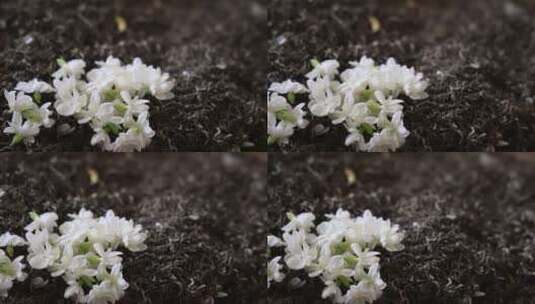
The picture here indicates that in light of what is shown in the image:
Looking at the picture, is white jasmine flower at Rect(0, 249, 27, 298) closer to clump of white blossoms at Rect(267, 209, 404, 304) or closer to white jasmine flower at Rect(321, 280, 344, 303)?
clump of white blossoms at Rect(267, 209, 404, 304)

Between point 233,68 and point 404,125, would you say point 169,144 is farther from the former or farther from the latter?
point 404,125

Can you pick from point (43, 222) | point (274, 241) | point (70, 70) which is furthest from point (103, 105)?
point (274, 241)

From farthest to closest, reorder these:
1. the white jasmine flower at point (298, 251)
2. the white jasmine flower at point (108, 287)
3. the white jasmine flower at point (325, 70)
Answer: the white jasmine flower at point (325, 70) → the white jasmine flower at point (298, 251) → the white jasmine flower at point (108, 287)

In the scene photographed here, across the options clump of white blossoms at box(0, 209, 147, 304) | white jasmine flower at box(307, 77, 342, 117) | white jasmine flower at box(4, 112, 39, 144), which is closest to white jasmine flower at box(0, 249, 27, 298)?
clump of white blossoms at box(0, 209, 147, 304)

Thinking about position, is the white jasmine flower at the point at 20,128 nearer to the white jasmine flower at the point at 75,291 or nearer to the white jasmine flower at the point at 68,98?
the white jasmine flower at the point at 68,98

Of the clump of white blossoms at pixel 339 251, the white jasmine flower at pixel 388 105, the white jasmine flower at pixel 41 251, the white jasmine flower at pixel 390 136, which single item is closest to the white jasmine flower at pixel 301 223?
the clump of white blossoms at pixel 339 251

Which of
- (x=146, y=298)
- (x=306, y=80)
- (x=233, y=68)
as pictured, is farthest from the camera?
(x=233, y=68)

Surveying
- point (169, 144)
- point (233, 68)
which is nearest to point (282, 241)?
point (169, 144)
